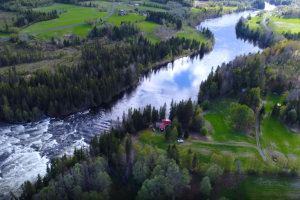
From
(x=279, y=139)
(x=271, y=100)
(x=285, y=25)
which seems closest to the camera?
(x=279, y=139)

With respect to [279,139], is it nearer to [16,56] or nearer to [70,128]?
[70,128]

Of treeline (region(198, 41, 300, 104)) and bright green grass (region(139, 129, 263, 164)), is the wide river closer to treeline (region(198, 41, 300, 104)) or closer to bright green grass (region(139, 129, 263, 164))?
treeline (region(198, 41, 300, 104))

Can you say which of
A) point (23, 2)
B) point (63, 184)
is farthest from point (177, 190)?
point (23, 2)

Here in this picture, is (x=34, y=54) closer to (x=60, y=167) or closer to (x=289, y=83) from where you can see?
(x=60, y=167)

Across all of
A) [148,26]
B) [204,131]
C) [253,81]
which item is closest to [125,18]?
[148,26]

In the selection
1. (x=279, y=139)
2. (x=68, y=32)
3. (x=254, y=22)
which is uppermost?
(x=254, y=22)

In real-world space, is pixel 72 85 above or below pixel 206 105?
above
